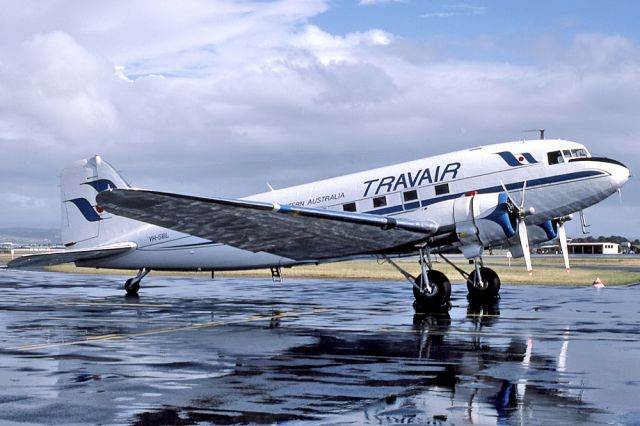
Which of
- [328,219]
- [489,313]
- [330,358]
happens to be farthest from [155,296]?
[330,358]

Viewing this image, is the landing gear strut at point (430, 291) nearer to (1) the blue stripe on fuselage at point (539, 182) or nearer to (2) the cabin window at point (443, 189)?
(2) the cabin window at point (443, 189)

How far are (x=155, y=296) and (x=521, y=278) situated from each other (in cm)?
2506

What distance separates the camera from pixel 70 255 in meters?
27.7

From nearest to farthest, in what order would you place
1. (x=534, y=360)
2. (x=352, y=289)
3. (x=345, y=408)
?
(x=345, y=408)
(x=534, y=360)
(x=352, y=289)

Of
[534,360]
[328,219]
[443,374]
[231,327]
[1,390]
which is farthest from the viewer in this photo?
[328,219]

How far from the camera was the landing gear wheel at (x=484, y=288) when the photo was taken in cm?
2572

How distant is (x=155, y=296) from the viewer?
98.0ft

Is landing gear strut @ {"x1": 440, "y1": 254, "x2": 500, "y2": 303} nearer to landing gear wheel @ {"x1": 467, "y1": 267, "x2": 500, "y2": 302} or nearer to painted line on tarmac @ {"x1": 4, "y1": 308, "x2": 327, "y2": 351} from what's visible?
landing gear wheel @ {"x1": 467, "y1": 267, "x2": 500, "y2": 302}

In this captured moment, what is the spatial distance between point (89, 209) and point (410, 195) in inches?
489

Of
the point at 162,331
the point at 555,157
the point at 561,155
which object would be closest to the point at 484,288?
the point at 555,157

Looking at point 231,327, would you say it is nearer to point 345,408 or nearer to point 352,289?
point 345,408

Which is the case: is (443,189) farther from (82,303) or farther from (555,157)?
(82,303)

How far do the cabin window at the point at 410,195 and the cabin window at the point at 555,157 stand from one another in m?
4.02

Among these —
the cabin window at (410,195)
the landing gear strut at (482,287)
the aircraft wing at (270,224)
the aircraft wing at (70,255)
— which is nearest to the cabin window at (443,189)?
the cabin window at (410,195)
